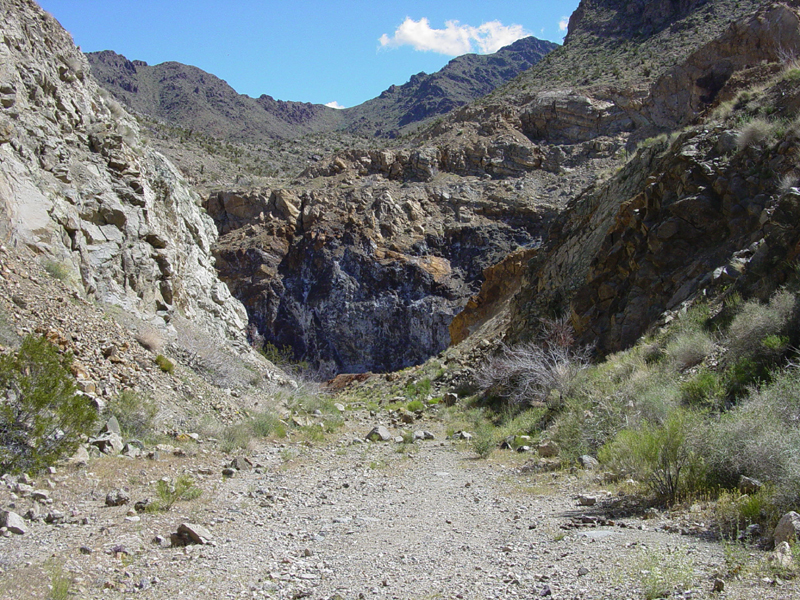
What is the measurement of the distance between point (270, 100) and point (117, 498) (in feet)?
421

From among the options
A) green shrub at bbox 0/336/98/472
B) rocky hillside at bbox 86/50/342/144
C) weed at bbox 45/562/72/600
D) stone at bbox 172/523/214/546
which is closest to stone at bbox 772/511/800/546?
stone at bbox 172/523/214/546

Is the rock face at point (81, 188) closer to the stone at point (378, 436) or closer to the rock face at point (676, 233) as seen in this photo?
the stone at point (378, 436)

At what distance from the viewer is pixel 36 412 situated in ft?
20.3

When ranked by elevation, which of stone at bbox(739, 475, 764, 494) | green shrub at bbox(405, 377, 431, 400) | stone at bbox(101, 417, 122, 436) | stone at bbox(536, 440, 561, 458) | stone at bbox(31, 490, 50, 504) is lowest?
green shrub at bbox(405, 377, 431, 400)

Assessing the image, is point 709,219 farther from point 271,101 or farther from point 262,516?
point 271,101

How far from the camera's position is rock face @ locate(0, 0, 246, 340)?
1227cm

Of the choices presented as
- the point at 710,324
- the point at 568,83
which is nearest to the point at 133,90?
the point at 568,83

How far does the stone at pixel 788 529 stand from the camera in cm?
352

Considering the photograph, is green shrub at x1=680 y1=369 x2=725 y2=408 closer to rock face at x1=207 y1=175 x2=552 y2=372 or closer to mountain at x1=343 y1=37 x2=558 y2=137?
rock face at x1=207 y1=175 x2=552 y2=372

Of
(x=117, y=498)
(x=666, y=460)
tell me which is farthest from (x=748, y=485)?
(x=117, y=498)

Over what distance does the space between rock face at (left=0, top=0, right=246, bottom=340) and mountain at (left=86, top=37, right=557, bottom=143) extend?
60425 millimetres

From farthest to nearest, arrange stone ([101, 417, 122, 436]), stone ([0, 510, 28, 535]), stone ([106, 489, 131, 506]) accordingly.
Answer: stone ([101, 417, 122, 436]), stone ([106, 489, 131, 506]), stone ([0, 510, 28, 535])

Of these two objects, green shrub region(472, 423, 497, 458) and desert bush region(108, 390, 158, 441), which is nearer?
desert bush region(108, 390, 158, 441)

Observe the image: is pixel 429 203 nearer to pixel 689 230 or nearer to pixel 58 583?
pixel 689 230
